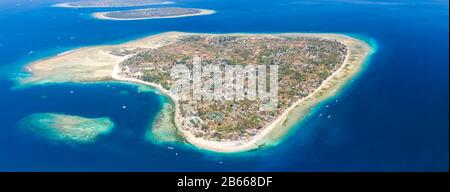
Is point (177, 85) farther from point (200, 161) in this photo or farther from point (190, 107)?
point (200, 161)

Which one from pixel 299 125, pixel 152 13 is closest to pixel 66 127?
pixel 299 125

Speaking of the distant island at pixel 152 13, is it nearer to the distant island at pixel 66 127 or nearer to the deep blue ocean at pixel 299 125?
the deep blue ocean at pixel 299 125

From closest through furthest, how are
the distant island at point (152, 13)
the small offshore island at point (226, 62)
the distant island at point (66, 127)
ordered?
1. the small offshore island at point (226, 62)
2. the distant island at point (66, 127)
3. the distant island at point (152, 13)

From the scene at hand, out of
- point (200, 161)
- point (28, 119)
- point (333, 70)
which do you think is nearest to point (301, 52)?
point (333, 70)

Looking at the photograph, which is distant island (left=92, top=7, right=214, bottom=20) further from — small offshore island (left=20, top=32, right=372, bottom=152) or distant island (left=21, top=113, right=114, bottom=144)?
distant island (left=21, top=113, right=114, bottom=144)

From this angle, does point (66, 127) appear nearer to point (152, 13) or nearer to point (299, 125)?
point (299, 125)

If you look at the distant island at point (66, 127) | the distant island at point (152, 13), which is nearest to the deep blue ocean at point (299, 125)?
the distant island at point (66, 127)
